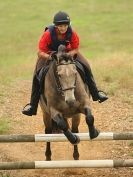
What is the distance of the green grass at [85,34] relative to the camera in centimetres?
1783

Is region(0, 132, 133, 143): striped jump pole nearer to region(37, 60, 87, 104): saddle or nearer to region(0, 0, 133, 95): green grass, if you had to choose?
region(37, 60, 87, 104): saddle

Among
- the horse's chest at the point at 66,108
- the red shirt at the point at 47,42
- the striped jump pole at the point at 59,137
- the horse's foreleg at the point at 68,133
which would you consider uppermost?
the red shirt at the point at 47,42

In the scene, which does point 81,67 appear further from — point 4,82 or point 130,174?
point 4,82

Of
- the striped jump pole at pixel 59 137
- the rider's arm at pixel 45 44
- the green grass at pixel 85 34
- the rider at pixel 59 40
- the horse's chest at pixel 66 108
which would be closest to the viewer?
the striped jump pole at pixel 59 137

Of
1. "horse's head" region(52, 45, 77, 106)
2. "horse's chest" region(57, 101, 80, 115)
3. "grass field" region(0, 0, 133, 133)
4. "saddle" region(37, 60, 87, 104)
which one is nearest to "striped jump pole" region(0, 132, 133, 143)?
"horse's chest" region(57, 101, 80, 115)

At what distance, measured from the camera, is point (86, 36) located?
3353 centimetres

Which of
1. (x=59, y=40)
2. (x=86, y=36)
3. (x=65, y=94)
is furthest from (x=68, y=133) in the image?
(x=86, y=36)

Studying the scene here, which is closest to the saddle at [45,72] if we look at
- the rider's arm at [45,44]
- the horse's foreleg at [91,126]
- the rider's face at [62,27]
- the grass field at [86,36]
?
the rider's arm at [45,44]

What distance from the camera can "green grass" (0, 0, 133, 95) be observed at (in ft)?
58.5

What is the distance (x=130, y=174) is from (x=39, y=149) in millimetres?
2416

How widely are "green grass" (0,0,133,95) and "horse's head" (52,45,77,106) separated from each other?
7.39 meters

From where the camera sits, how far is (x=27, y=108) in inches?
353

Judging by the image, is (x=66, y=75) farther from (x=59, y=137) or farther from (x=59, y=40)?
(x=59, y=40)

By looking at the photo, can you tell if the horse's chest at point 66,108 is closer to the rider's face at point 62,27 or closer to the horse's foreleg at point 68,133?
the horse's foreleg at point 68,133
